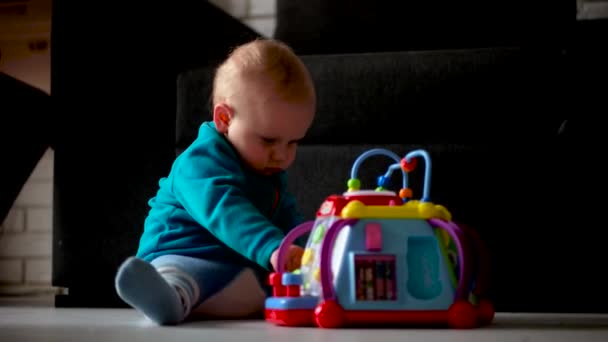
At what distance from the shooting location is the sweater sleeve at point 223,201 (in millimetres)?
1102

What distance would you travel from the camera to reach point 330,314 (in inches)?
39.2

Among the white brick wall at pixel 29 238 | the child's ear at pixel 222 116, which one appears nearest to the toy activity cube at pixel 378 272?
the child's ear at pixel 222 116

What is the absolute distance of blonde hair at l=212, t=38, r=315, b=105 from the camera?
120 cm

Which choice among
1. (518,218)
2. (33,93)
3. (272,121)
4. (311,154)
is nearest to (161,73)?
(33,93)

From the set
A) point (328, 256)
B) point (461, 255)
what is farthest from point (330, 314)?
point (461, 255)

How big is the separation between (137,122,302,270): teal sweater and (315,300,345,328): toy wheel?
0.13 m

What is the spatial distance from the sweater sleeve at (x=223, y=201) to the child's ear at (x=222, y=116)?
0.13 ft

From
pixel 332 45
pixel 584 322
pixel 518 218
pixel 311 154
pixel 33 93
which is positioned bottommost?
pixel 584 322

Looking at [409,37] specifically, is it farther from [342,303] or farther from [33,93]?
[342,303]

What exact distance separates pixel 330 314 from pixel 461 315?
0.16 meters

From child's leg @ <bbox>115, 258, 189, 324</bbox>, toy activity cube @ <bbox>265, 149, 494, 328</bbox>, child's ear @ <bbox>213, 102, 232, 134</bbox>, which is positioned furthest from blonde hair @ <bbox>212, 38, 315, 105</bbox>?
child's leg @ <bbox>115, 258, 189, 324</bbox>

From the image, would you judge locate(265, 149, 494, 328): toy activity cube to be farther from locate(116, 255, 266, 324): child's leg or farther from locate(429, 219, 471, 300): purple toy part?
locate(116, 255, 266, 324): child's leg

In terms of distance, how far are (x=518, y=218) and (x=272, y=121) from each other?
1.73 feet

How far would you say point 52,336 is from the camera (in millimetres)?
916
